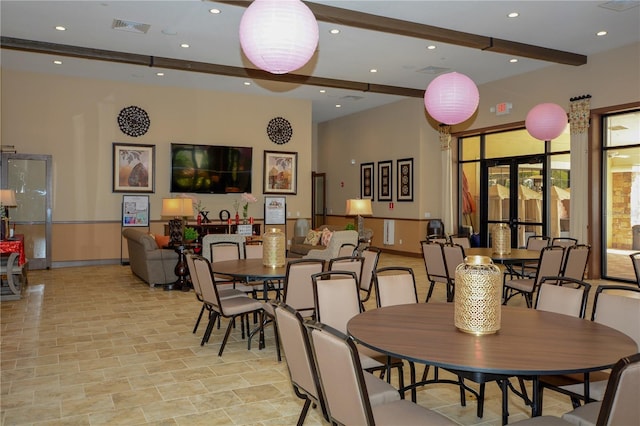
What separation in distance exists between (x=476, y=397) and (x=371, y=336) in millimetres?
1603

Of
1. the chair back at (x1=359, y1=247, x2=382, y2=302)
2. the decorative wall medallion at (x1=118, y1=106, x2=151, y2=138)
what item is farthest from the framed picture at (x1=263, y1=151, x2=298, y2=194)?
the chair back at (x1=359, y1=247, x2=382, y2=302)

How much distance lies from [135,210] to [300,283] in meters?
7.64

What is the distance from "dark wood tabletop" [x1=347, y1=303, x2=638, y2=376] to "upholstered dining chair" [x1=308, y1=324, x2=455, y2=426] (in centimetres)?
29

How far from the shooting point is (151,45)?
27.6 feet

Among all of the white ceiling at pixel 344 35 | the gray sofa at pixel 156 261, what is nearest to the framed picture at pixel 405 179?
the white ceiling at pixel 344 35

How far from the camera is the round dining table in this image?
6.63ft

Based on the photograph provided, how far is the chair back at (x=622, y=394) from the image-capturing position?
1.70 meters

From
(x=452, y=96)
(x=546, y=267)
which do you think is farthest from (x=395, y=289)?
(x=546, y=267)

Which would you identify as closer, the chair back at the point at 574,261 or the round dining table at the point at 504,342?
the round dining table at the point at 504,342

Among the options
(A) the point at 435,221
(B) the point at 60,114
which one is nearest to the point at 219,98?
(B) the point at 60,114

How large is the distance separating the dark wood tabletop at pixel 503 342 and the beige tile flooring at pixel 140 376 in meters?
0.91

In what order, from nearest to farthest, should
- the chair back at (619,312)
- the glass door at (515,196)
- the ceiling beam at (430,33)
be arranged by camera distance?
the chair back at (619,312) < the ceiling beam at (430,33) < the glass door at (515,196)

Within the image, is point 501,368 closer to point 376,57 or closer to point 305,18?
point 305,18

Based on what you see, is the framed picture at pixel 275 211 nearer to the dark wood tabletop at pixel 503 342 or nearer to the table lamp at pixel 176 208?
the table lamp at pixel 176 208
